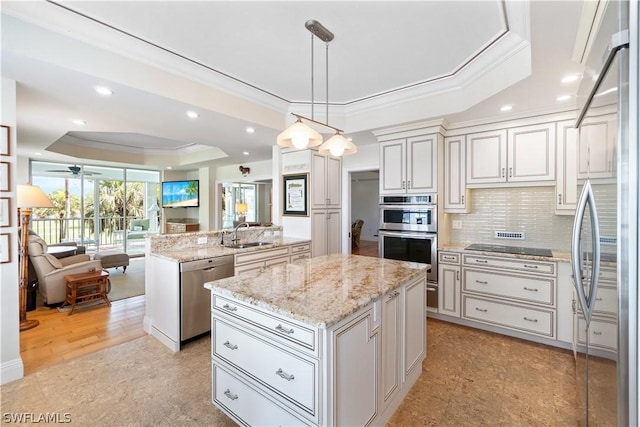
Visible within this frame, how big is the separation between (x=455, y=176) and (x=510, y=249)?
110 cm

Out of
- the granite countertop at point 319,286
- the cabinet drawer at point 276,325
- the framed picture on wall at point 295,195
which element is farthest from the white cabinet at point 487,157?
the cabinet drawer at point 276,325

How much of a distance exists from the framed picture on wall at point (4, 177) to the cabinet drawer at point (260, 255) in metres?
1.98

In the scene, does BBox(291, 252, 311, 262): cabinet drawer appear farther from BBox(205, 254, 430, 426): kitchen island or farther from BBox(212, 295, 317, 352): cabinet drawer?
BBox(212, 295, 317, 352): cabinet drawer

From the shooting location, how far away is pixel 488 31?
7.29 ft

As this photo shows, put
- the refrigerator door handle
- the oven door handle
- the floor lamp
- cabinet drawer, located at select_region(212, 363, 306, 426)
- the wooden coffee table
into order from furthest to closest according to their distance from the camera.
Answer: the wooden coffee table → the oven door handle → the floor lamp → cabinet drawer, located at select_region(212, 363, 306, 426) → the refrigerator door handle

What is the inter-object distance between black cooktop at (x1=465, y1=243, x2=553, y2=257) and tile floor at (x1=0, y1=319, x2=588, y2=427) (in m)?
0.98

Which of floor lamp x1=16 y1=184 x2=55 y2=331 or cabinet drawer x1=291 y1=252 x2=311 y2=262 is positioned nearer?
floor lamp x1=16 y1=184 x2=55 y2=331

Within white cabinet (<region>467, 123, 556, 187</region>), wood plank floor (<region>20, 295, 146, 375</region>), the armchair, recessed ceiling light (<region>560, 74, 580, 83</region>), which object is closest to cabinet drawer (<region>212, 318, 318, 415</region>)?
wood plank floor (<region>20, 295, 146, 375</region>)

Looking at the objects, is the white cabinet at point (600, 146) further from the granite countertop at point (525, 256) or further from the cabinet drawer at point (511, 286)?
the cabinet drawer at point (511, 286)

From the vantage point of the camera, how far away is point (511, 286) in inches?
118

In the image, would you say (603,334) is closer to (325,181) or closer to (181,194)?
(325,181)

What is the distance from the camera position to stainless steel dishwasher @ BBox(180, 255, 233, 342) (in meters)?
2.77

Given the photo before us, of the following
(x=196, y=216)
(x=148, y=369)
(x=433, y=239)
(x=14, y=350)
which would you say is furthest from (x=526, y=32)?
(x=196, y=216)

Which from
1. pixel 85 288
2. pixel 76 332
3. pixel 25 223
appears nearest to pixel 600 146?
pixel 76 332
